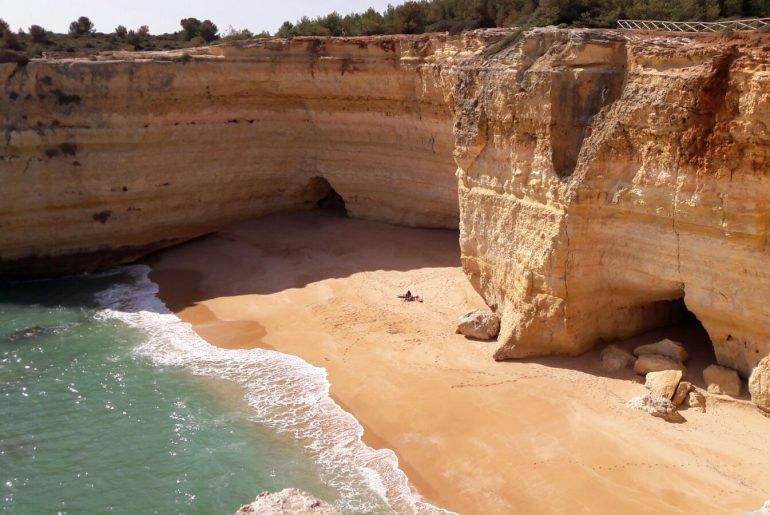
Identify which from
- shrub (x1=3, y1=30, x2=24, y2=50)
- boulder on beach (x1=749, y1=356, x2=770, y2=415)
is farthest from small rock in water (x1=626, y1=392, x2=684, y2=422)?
shrub (x1=3, y1=30, x2=24, y2=50)

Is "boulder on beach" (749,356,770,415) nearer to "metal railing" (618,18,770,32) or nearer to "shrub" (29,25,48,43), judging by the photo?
"metal railing" (618,18,770,32)

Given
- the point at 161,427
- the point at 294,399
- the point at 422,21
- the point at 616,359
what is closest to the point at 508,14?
the point at 422,21

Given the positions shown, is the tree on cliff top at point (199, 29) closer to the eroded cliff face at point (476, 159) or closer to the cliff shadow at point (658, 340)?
the eroded cliff face at point (476, 159)

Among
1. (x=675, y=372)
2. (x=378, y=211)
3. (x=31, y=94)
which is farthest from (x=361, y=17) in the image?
(x=675, y=372)

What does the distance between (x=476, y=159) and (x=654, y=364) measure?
5200 mm

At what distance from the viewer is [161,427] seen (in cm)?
1202

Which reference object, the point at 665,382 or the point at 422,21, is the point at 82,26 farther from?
the point at 665,382

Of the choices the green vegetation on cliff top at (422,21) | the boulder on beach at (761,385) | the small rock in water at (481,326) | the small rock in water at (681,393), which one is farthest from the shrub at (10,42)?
the boulder on beach at (761,385)

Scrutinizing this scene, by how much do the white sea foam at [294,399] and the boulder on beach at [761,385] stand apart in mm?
5017

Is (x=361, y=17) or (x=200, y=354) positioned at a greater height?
(x=361, y=17)

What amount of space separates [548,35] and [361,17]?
18.7 meters

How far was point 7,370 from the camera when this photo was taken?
14.3m

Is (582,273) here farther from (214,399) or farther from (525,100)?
(214,399)

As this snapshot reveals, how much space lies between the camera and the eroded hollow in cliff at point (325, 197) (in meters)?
22.3
